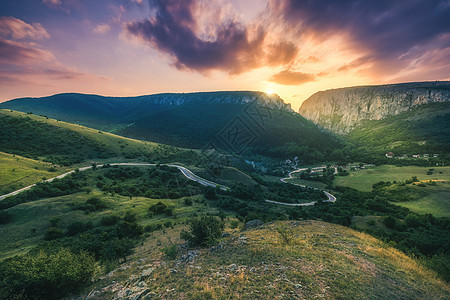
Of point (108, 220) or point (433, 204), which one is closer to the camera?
point (108, 220)

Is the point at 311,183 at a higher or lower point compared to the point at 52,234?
lower

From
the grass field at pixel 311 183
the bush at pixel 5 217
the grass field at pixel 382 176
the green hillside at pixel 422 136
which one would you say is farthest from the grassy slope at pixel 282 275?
the green hillside at pixel 422 136

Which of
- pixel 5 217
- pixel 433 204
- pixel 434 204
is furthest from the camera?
pixel 433 204

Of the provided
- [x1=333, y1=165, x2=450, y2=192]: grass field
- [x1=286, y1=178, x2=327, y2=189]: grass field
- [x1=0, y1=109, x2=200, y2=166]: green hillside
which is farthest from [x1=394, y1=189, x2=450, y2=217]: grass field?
[x1=0, y1=109, x2=200, y2=166]: green hillside

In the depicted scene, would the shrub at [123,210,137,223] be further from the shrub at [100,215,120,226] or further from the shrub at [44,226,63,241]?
the shrub at [44,226,63,241]

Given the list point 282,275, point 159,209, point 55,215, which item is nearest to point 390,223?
point 282,275

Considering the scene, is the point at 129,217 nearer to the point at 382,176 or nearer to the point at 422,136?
the point at 382,176

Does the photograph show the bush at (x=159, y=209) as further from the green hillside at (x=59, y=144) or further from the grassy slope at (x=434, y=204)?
the grassy slope at (x=434, y=204)

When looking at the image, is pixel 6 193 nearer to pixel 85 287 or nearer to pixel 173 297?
pixel 85 287
